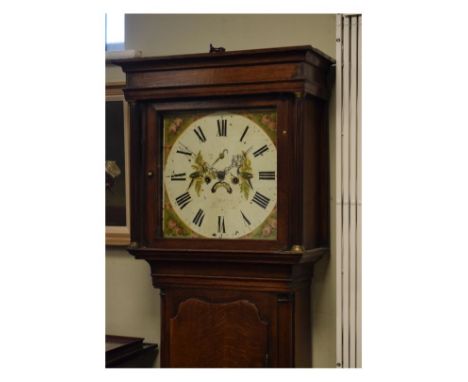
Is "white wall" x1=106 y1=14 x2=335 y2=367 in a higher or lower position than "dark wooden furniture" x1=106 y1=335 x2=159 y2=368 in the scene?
higher

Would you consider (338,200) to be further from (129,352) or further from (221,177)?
(129,352)

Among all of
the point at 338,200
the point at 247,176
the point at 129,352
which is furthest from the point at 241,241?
the point at 129,352

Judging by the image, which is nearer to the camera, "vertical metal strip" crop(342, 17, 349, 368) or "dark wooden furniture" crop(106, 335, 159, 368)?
"vertical metal strip" crop(342, 17, 349, 368)

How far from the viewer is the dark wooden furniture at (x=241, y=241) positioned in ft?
8.70

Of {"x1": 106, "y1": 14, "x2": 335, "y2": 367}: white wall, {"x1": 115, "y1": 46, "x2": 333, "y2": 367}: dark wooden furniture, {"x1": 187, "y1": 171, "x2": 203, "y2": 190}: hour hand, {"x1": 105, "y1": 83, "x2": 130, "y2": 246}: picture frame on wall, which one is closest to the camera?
{"x1": 115, "y1": 46, "x2": 333, "y2": 367}: dark wooden furniture

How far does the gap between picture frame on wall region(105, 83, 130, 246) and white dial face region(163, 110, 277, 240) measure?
19.6 inches

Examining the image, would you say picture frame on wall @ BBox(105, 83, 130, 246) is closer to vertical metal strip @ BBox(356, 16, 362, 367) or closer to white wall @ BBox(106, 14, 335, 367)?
white wall @ BBox(106, 14, 335, 367)

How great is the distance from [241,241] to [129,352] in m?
0.75

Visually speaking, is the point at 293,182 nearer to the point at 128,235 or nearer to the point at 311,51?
the point at 311,51

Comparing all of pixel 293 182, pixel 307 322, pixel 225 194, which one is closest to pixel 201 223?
pixel 225 194

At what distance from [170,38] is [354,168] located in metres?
0.93

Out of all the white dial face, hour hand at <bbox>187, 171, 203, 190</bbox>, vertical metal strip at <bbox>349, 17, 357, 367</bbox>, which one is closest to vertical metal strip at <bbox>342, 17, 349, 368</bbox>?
vertical metal strip at <bbox>349, 17, 357, 367</bbox>

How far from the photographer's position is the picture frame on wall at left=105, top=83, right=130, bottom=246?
329 cm

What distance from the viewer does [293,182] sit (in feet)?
8.68
